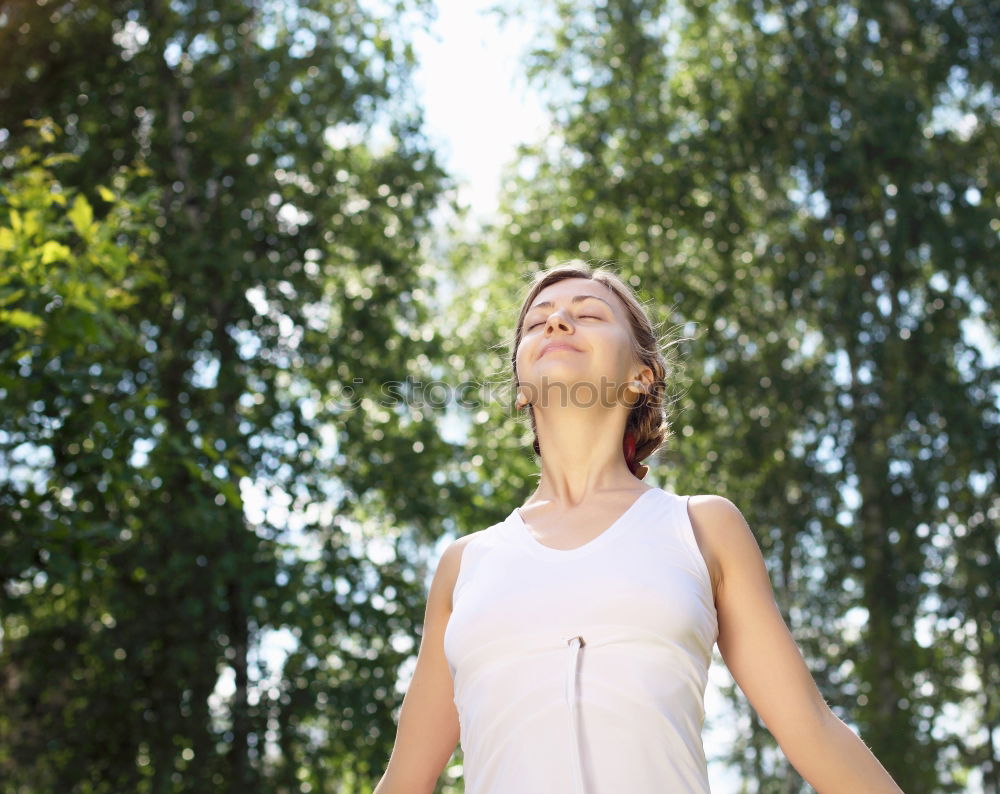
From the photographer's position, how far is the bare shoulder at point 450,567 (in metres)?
1.67

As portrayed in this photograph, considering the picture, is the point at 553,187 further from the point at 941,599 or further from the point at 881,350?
the point at 941,599

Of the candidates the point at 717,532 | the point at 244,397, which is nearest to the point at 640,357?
the point at 717,532

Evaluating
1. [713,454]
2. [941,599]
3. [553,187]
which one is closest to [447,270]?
[553,187]

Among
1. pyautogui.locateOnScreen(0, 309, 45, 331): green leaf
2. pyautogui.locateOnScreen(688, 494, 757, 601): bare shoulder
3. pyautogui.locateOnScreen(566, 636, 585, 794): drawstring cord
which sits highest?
pyautogui.locateOnScreen(0, 309, 45, 331): green leaf

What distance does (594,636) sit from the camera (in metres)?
1.40

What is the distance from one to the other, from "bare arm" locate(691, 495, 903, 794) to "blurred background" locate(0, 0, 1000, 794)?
484 cm

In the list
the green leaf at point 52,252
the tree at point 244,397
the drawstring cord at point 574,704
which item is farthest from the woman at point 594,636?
the tree at point 244,397

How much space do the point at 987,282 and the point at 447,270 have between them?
15.8 feet

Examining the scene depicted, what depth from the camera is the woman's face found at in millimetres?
1696

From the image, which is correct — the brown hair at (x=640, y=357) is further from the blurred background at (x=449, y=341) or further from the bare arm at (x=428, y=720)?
the blurred background at (x=449, y=341)

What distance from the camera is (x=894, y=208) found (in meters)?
8.45

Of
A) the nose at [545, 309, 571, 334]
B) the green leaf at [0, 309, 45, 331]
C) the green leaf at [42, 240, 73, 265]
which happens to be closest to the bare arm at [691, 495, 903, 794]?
the nose at [545, 309, 571, 334]

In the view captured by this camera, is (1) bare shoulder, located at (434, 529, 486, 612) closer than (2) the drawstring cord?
No

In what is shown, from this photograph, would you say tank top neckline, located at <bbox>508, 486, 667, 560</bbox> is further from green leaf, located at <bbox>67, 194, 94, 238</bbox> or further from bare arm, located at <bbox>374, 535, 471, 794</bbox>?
green leaf, located at <bbox>67, 194, 94, 238</bbox>
